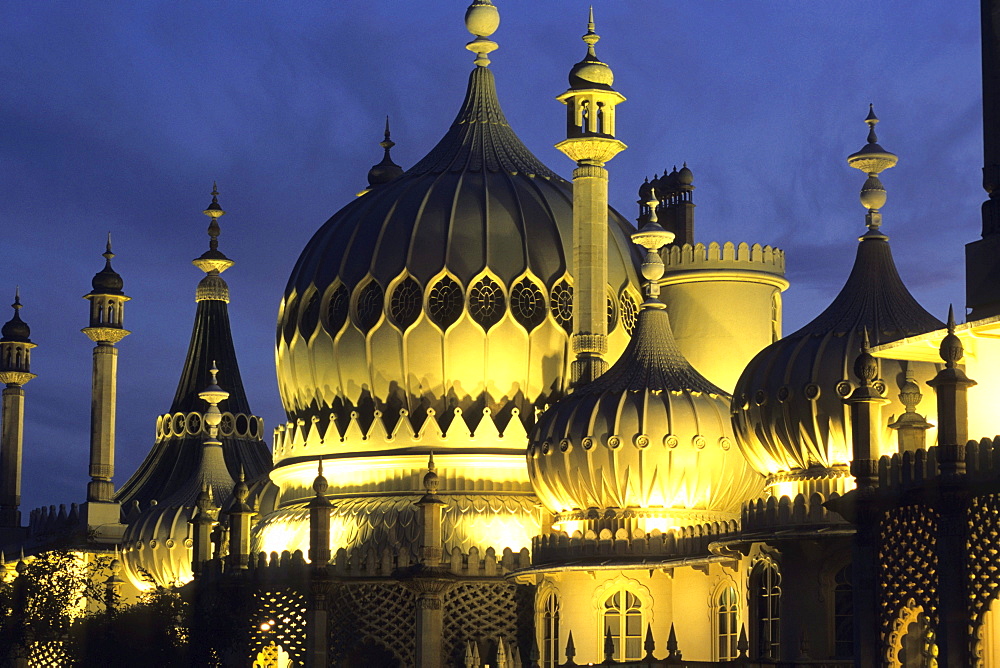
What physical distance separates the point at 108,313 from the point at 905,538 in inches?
1410

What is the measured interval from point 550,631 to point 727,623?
389cm

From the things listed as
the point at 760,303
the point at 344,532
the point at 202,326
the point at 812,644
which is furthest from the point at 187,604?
the point at 202,326

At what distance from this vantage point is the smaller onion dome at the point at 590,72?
39812 millimetres

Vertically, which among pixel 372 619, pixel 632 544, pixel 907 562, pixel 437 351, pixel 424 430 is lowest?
pixel 372 619

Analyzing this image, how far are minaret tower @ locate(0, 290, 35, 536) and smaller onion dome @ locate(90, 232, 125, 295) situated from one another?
5.55 m

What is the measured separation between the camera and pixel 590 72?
131 ft

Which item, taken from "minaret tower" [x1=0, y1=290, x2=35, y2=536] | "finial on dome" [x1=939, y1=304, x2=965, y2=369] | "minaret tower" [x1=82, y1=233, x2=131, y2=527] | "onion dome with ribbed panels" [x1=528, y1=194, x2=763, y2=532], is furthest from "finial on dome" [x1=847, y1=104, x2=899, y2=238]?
"minaret tower" [x1=0, y1=290, x2=35, y2=536]

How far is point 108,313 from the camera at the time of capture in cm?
5578

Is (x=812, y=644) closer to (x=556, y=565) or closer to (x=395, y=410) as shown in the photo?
(x=556, y=565)

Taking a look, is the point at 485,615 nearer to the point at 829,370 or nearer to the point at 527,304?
the point at 527,304

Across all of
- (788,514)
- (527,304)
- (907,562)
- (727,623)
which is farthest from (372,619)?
(907,562)

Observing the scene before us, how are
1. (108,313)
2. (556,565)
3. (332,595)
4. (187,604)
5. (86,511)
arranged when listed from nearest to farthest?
(556,565)
(332,595)
(187,604)
(86,511)
(108,313)

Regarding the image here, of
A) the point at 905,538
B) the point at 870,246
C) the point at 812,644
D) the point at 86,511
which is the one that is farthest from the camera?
the point at 86,511

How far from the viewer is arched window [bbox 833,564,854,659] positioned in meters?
30.1
